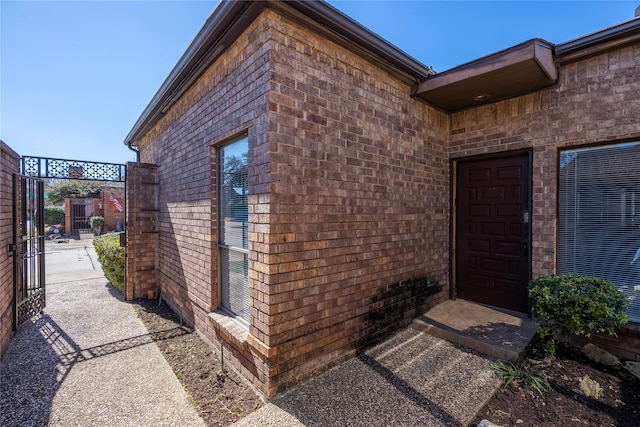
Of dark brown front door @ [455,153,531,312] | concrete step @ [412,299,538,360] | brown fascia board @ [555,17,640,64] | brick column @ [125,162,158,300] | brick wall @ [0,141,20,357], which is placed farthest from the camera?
brick column @ [125,162,158,300]

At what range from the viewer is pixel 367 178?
3215 mm

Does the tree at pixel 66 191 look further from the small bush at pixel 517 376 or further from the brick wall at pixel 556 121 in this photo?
the small bush at pixel 517 376

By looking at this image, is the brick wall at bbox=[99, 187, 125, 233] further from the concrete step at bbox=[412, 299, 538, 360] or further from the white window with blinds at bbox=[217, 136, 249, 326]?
the concrete step at bbox=[412, 299, 538, 360]

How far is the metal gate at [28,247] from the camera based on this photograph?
4016mm

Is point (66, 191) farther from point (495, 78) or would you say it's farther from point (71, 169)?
point (495, 78)

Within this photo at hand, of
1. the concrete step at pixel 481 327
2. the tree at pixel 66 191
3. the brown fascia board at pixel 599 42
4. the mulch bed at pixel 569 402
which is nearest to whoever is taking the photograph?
the mulch bed at pixel 569 402

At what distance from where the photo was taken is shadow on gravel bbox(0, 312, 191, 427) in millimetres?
2400

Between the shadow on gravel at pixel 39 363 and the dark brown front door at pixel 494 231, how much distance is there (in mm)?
4562

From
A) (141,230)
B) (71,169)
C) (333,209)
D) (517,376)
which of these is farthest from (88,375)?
A: (71,169)

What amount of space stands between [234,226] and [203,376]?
164 centimetres

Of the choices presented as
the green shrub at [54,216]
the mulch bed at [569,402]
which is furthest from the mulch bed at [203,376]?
the green shrub at [54,216]

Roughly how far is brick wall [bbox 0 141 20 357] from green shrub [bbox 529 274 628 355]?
6.37 m

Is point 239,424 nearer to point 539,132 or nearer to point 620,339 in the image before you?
point 620,339

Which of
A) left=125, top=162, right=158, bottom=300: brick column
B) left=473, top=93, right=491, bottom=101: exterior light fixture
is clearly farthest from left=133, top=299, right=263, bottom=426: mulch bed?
left=473, top=93, right=491, bottom=101: exterior light fixture
